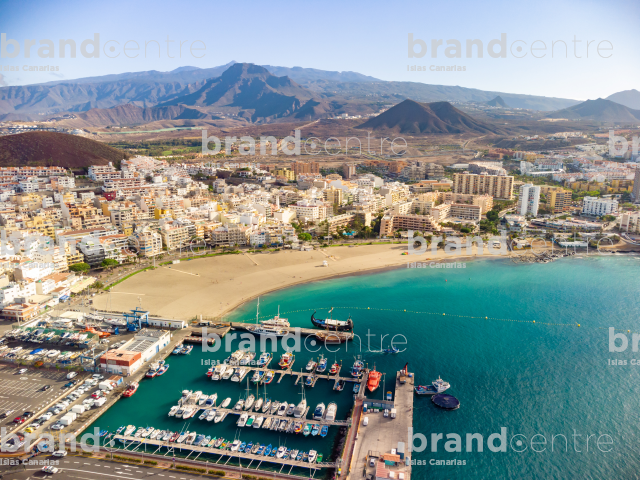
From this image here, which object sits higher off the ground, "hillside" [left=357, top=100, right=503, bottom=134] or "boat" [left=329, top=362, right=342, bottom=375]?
"hillside" [left=357, top=100, right=503, bottom=134]

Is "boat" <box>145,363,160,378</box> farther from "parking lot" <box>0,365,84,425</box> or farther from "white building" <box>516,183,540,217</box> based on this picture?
"white building" <box>516,183,540,217</box>

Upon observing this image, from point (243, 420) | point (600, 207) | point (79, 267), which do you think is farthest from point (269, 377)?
point (600, 207)

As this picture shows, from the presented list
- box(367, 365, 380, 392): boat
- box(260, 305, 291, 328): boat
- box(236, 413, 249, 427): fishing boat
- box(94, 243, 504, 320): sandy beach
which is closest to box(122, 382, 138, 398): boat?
box(236, 413, 249, 427): fishing boat

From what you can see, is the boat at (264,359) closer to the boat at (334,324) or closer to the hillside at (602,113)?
the boat at (334,324)

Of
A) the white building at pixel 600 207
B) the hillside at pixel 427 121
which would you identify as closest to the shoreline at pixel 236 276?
the white building at pixel 600 207

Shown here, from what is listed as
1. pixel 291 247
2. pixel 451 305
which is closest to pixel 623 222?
pixel 451 305

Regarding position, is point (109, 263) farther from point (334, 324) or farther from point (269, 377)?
point (269, 377)

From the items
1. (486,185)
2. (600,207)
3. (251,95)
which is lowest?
(600,207)
